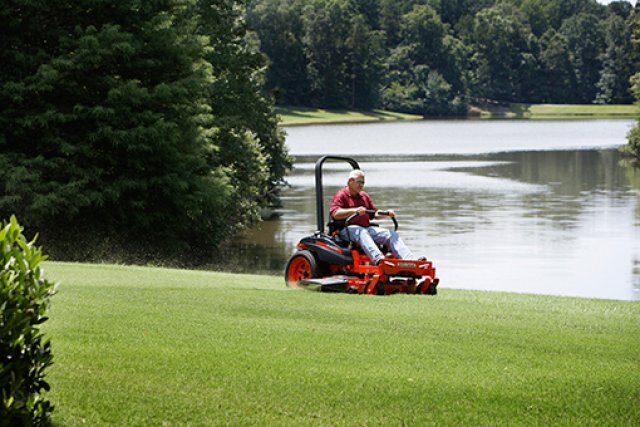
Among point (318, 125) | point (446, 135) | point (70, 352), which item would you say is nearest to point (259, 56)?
point (70, 352)

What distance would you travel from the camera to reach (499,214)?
4162cm

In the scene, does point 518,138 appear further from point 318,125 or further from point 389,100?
point 389,100

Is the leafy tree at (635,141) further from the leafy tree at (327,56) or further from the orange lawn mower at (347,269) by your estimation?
the leafy tree at (327,56)

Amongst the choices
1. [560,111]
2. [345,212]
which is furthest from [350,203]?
[560,111]

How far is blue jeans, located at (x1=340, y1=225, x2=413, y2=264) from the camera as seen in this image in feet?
47.4

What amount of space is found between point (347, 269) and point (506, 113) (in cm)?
18701

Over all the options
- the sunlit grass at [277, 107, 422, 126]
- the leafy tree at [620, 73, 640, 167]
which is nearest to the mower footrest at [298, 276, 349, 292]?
the leafy tree at [620, 73, 640, 167]

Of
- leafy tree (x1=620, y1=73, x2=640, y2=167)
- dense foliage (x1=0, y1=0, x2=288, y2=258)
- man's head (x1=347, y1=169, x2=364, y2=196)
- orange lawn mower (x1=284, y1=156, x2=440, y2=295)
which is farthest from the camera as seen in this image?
leafy tree (x1=620, y1=73, x2=640, y2=167)

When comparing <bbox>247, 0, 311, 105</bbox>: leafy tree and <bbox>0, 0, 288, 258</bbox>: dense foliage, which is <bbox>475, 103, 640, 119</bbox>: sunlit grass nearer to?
<bbox>247, 0, 311, 105</bbox>: leafy tree

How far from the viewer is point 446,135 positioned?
118 meters

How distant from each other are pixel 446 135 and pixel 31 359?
4445 inches

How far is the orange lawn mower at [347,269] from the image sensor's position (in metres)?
14.3

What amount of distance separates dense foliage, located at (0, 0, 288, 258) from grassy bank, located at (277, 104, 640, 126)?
12266 cm

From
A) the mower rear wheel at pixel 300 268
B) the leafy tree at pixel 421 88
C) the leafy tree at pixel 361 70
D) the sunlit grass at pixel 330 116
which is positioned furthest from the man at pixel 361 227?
the leafy tree at pixel 421 88
